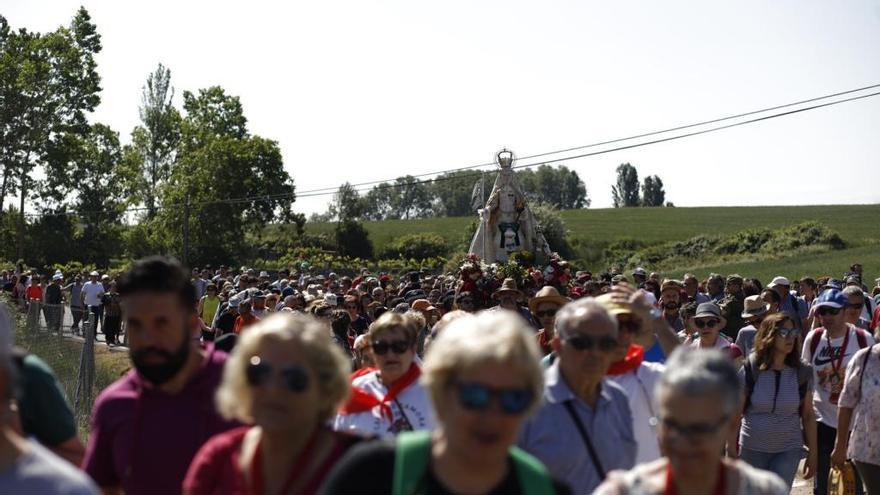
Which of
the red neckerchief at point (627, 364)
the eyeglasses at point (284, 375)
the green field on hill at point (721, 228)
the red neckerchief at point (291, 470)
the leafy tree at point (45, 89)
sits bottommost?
the green field on hill at point (721, 228)

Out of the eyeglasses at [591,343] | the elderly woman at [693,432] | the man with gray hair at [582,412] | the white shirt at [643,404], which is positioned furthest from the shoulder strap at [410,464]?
the white shirt at [643,404]

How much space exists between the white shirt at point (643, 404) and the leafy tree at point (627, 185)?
172753 mm

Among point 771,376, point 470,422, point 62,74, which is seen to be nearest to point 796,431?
point 771,376

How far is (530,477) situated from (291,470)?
0.76 m

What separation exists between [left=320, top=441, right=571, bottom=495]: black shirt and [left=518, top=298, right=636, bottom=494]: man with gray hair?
5.05ft

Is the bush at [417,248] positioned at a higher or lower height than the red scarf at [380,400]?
lower

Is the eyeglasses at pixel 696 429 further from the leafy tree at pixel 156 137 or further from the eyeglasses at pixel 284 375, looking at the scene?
the leafy tree at pixel 156 137

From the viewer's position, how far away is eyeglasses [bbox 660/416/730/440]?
12.1ft

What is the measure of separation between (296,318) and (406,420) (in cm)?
230

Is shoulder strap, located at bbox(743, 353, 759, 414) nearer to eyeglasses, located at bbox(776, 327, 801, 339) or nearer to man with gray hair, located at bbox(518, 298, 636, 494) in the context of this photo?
eyeglasses, located at bbox(776, 327, 801, 339)

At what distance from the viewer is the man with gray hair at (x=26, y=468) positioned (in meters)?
3.11

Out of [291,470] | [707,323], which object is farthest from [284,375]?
[707,323]

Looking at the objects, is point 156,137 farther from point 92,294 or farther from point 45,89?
point 92,294

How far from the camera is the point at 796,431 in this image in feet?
28.0
